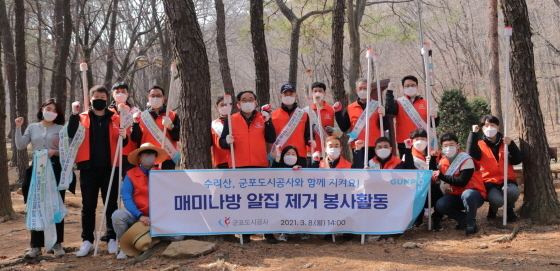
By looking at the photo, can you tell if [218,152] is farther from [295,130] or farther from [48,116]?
[48,116]

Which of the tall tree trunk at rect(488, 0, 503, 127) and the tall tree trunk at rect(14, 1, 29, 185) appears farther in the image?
the tall tree trunk at rect(488, 0, 503, 127)

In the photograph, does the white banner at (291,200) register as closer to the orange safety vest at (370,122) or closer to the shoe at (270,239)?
the shoe at (270,239)

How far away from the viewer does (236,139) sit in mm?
6520

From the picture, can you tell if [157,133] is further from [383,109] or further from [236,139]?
[383,109]

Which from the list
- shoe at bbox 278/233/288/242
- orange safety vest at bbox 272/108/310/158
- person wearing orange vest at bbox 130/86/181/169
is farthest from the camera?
orange safety vest at bbox 272/108/310/158

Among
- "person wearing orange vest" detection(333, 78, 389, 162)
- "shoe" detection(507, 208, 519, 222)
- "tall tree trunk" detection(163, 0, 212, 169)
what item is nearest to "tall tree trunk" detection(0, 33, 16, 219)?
"tall tree trunk" detection(163, 0, 212, 169)

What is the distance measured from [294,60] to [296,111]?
8.29 meters

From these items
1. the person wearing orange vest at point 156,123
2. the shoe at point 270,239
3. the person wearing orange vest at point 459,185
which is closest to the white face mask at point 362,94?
the person wearing orange vest at point 459,185

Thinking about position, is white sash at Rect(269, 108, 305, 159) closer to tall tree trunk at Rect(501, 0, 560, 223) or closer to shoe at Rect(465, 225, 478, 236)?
shoe at Rect(465, 225, 478, 236)

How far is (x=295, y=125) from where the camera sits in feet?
22.5

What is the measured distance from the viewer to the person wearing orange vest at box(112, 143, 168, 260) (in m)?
5.90

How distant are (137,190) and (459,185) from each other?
12.6ft

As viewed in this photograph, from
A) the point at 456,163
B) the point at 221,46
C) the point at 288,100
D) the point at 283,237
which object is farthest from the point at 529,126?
the point at 221,46

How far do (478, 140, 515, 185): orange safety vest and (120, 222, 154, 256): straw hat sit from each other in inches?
169
